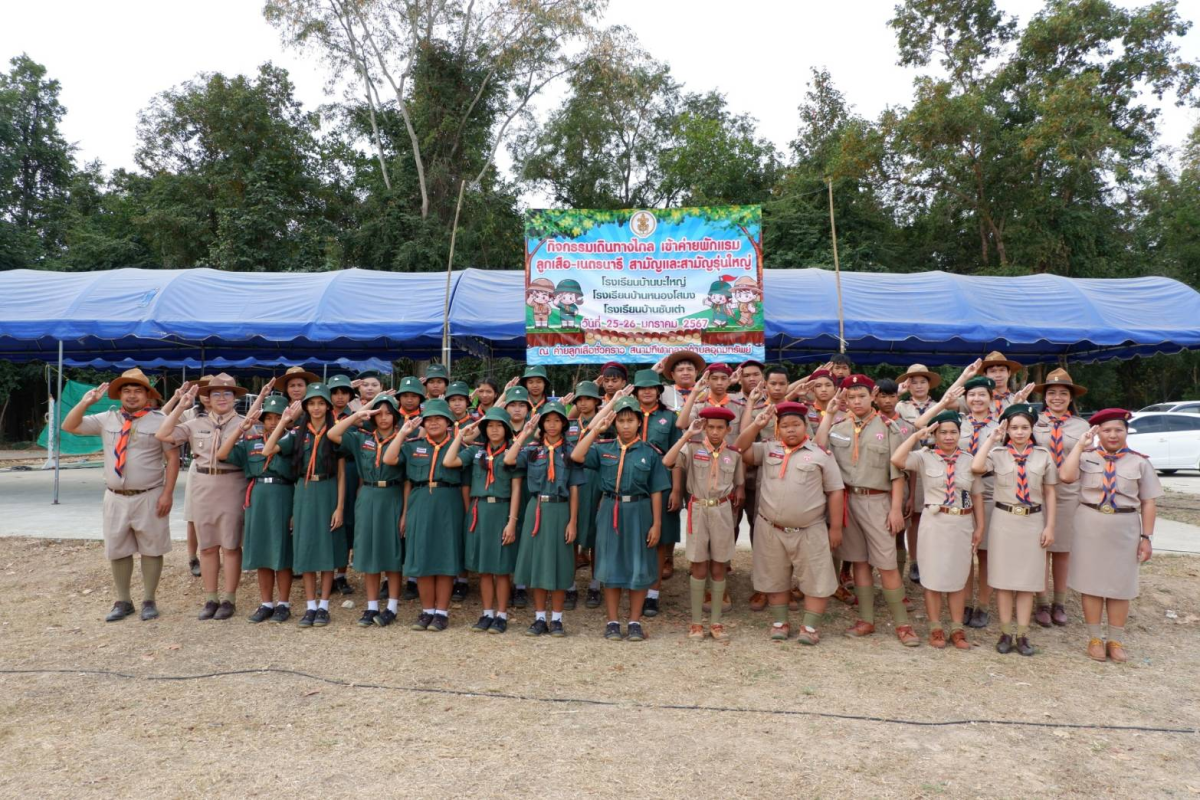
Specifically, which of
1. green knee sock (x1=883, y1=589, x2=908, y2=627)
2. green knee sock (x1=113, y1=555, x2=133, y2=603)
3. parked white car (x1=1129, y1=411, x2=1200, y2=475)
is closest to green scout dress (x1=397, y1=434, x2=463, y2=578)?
green knee sock (x1=113, y1=555, x2=133, y2=603)

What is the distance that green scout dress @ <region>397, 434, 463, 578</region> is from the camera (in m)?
4.99

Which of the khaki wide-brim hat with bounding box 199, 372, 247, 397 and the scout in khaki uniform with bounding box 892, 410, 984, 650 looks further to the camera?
the khaki wide-brim hat with bounding box 199, 372, 247, 397

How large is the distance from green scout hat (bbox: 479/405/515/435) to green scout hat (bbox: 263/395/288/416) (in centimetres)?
135

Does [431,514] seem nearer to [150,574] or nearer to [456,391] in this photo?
[456,391]

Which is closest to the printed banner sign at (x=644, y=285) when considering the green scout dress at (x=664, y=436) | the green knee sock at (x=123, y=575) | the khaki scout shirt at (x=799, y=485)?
the green scout dress at (x=664, y=436)

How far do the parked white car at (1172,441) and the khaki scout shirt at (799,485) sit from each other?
520 inches

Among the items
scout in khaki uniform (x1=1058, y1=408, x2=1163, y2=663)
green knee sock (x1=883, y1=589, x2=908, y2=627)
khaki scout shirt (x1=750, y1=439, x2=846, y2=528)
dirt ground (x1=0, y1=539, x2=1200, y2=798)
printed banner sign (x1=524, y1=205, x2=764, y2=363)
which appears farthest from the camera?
printed banner sign (x1=524, y1=205, x2=764, y2=363)

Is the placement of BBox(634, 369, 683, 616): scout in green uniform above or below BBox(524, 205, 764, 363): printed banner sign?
below

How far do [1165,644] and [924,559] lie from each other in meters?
1.91

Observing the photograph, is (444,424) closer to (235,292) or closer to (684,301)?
(684,301)

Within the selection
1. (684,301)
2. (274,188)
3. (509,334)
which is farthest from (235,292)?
(274,188)

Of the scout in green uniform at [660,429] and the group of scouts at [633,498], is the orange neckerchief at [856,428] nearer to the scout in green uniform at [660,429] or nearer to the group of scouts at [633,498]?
the group of scouts at [633,498]

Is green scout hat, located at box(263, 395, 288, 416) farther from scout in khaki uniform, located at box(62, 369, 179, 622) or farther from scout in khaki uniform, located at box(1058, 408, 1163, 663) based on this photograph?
scout in khaki uniform, located at box(1058, 408, 1163, 663)

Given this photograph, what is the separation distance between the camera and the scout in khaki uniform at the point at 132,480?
204 inches
